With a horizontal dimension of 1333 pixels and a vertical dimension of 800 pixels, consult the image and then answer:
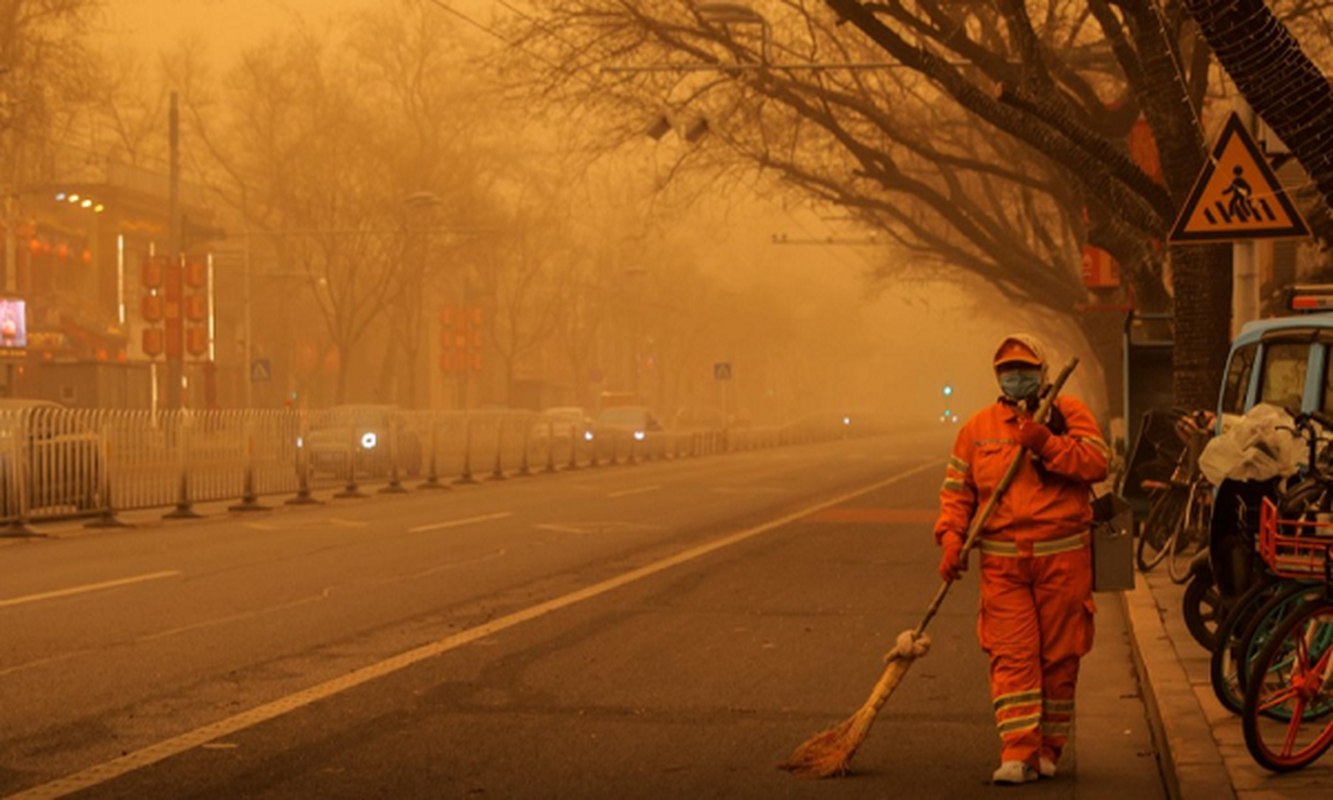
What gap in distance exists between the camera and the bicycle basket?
7.24 meters

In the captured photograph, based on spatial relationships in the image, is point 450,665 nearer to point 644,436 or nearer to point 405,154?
point 644,436

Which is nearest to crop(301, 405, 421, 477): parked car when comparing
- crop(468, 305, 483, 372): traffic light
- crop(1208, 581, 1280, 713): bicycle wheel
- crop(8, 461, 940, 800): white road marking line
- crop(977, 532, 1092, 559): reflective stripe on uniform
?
A: crop(8, 461, 940, 800): white road marking line

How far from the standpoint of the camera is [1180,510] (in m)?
14.9

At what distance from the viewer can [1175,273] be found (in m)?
17.1

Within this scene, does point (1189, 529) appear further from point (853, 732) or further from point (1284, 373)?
point (853, 732)

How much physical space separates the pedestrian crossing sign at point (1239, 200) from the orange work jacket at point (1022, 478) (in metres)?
3.94

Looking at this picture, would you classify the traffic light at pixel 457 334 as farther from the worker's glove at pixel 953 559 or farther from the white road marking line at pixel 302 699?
the worker's glove at pixel 953 559

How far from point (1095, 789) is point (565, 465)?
113 feet

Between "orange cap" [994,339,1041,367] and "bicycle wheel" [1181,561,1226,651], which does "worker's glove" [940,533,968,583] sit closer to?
"orange cap" [994,339,1041,367]

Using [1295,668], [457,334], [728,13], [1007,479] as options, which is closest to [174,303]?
[457,334]

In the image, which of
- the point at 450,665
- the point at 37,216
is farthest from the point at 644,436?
the point at 450,665

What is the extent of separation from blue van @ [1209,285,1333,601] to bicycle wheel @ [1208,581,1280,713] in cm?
63

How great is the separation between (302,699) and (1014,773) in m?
3.55

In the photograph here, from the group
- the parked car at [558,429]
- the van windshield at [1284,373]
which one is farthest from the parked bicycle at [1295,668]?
the parked car at [558,429]
